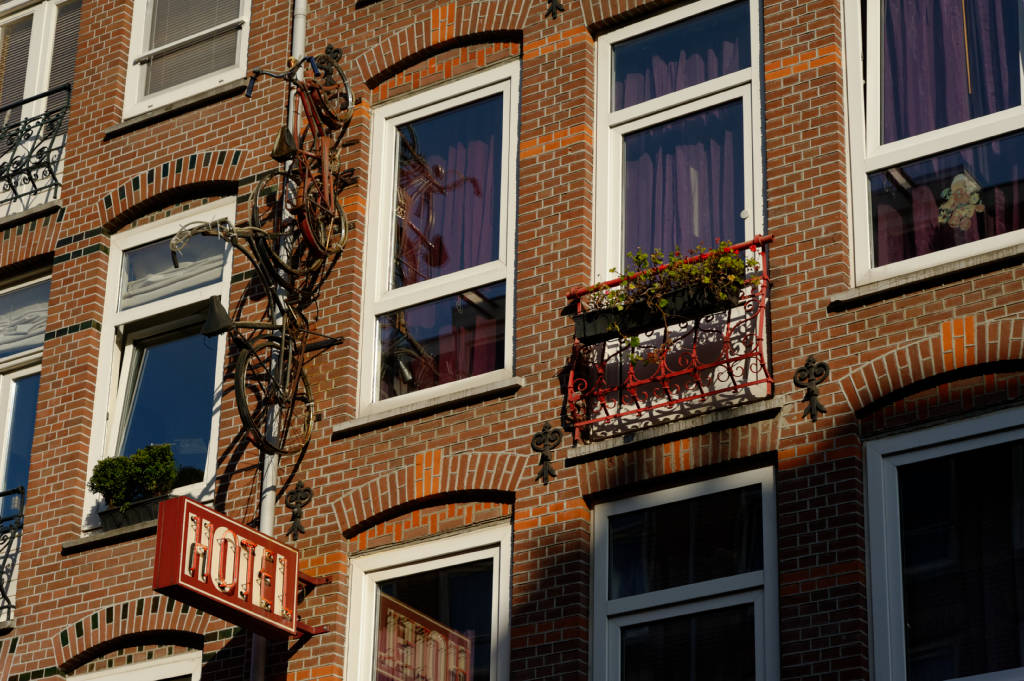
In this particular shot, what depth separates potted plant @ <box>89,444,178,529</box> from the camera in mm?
16250

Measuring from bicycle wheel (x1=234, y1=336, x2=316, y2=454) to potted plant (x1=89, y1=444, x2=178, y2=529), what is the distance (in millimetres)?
899

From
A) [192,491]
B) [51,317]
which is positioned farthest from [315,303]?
→ [51,317]

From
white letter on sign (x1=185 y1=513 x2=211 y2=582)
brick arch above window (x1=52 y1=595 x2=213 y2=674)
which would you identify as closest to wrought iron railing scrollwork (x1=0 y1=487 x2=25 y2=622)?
brick arch above window (x1=52 y1=595 x2=213 y2=674)

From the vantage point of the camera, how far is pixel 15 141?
63.6 feet

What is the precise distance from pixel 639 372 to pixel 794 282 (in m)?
1.34

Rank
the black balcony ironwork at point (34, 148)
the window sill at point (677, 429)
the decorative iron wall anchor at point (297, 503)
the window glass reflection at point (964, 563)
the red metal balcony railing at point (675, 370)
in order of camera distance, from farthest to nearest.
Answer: the black balcony ironwork at point (34, 148) → the decorative iron wall anchor at point (297, 503) → the red metal balcony railing at point (675, 370) → the window sill at point (677, 429) → the window glass reflection at point (964, 563)

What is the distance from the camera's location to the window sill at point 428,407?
14.6 m

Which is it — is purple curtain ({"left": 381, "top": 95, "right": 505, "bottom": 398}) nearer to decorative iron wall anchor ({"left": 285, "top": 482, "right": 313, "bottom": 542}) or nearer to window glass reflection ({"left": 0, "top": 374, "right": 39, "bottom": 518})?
decorative iron wall anchor ({"left": 285, "top": 482, "right": 313, "bottom": 542})

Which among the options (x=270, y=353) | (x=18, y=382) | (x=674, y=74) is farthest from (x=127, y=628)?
(x=674, y=74)

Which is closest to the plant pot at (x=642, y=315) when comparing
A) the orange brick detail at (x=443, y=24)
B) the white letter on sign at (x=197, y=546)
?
the white letter on sign at (x=197, y=546)

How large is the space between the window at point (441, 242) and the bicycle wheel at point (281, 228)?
0.60 metres

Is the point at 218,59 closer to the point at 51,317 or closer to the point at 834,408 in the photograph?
the point at 51,317

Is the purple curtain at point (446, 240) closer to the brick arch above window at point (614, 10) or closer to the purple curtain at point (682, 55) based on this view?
the brick arch above window at point (614, 10)

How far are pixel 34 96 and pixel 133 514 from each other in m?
5.27
